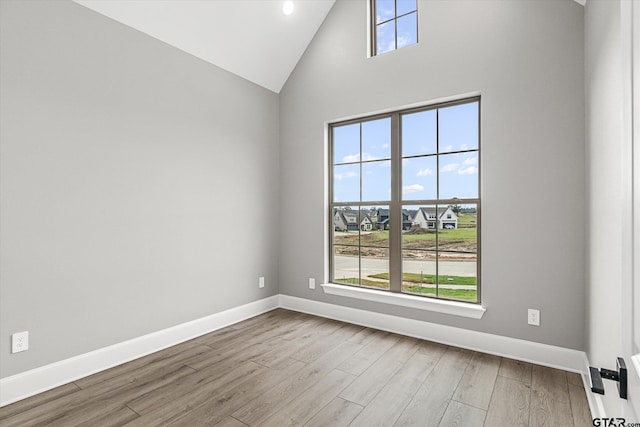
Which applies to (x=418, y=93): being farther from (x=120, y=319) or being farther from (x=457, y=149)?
(x=120, y=319)

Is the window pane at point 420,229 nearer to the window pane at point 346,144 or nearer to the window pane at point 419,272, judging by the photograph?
the window pane at point 419,272

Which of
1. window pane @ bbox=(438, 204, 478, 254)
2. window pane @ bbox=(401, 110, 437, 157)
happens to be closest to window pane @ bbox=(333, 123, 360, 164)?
window pane @ bbox=(401, 110, 437, 157)

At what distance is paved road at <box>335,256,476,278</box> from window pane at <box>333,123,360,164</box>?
114 centimetres

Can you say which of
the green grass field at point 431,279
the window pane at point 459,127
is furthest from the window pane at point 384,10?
the green grass field at point 431,279

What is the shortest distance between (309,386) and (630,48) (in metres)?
2.34

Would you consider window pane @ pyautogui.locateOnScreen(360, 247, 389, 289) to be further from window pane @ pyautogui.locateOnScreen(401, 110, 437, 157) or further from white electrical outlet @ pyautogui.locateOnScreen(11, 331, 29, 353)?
white electrical outlet @ pyautogui.locateOnScreen(11, 331, 29, 353)

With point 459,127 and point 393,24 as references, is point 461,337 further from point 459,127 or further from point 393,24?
point 393,24

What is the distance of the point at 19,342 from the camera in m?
2.16

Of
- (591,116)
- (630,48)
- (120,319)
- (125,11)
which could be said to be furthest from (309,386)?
(125,11)

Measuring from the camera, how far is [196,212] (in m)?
3.25

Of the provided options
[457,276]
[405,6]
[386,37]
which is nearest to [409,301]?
[457,276]

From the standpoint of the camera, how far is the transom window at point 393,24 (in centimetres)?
333

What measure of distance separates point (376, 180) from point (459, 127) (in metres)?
0.96

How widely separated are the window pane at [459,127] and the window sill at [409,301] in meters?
1.41
